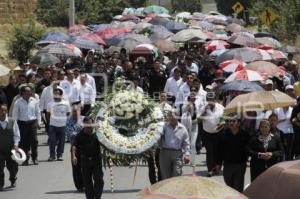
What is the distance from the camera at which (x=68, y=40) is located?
3378 cm

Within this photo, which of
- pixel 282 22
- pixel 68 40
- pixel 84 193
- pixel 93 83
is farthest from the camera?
pixel 282 22

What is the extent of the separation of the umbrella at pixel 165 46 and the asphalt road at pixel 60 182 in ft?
46.9

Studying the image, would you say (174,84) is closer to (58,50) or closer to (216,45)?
(58,50)

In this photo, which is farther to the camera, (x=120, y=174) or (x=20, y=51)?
(x=20, y=51)

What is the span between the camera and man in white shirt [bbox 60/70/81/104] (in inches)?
889

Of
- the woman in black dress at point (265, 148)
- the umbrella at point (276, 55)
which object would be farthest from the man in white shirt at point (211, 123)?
the umbrella at point (276, 55)

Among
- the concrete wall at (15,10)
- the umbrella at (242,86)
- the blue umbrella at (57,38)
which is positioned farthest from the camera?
the concrete wall at (15,10)

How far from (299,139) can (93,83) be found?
717cm

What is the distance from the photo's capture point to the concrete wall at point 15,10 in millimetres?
47781

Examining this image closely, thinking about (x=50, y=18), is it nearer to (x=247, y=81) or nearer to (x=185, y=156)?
(x=247, y=81)

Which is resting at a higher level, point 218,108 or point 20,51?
point 218,108

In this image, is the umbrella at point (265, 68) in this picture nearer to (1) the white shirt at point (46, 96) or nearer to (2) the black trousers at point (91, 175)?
(1) the white shirt at point (46, 96)

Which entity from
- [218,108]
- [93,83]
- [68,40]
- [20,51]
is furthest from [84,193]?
[20,51]

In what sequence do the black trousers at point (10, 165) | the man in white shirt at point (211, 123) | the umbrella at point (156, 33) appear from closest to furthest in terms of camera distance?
1. the black trousers at point (10, 165)
2. the man in white shirt at point (211, 123)
3. the umbrella at point (156, 33)
